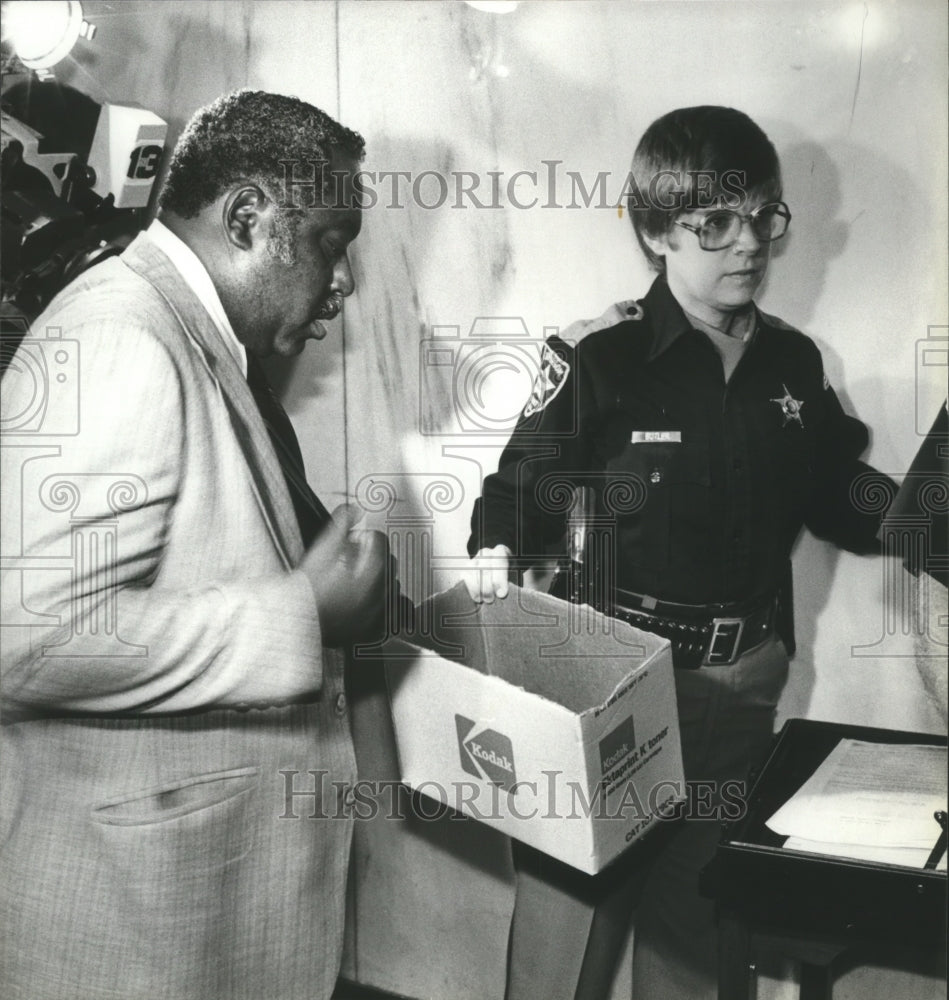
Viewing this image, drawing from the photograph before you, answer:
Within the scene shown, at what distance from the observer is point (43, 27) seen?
5.89 feet

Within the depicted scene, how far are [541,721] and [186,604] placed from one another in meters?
0.56

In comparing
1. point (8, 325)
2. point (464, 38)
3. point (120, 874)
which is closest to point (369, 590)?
point (120, 874)

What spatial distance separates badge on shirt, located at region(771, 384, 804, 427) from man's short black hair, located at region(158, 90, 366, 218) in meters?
0.76

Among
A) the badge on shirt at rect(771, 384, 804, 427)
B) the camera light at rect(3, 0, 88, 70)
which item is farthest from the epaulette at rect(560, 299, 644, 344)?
the camera light at rect(3, 0, 88, 70)

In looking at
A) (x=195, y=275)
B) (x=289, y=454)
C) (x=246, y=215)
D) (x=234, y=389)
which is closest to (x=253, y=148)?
(x=246, y=215)

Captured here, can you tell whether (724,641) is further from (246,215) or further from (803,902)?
(246,215)

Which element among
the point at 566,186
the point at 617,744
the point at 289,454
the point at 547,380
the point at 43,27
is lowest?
the point at 617,744

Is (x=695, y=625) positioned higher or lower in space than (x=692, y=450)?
lower

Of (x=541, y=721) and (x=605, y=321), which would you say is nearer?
(x=541, y=721)

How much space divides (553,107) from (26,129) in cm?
87

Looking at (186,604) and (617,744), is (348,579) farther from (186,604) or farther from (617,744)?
(617,744)

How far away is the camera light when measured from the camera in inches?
70.6

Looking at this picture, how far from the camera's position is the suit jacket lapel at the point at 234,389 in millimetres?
1666

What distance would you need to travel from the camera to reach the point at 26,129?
5.95 feet
